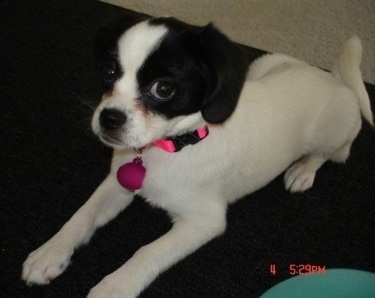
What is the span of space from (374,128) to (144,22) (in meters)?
1.41

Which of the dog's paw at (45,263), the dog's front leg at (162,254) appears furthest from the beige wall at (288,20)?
the dog's paw at (45,263)

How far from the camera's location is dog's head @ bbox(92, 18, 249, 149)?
122 centimetres

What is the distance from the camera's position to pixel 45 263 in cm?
149

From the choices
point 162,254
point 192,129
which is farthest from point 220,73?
point 162,254

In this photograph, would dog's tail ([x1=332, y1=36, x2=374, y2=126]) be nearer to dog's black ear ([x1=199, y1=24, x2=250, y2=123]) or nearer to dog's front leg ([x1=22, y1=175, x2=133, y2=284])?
dog's black ear ([x1=199, y1=24, x2=250, y2=123])

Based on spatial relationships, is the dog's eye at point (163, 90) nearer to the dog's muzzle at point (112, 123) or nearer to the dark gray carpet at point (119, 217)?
the dog's muzzle at point (112, 123)

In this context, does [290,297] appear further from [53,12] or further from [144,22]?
[53,12]

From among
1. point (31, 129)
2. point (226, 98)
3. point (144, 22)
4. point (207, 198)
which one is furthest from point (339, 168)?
point (31, 129)

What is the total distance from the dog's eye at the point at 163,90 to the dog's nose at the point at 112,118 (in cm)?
11

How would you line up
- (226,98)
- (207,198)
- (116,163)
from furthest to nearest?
(116,163)
(207,198)
(226,98)

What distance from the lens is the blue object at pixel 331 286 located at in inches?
49.2

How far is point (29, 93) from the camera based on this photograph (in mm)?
2209

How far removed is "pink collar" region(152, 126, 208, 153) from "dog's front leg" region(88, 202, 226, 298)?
0.76ft

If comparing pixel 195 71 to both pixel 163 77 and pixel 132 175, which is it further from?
pixel 132 175
